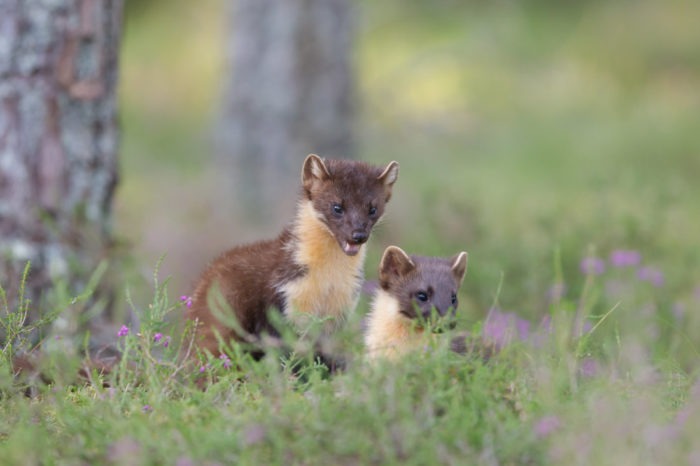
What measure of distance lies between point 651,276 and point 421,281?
11.0 ft

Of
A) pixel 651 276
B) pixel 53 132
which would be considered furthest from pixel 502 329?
pixel 53 132

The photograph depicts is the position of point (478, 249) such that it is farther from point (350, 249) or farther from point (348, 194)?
point (350, 249)

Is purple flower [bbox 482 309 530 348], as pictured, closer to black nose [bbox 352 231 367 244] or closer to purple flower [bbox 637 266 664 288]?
black nose [bbox 352 231 367 244]

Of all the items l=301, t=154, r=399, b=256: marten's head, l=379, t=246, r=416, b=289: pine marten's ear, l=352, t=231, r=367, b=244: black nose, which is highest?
l=301, t=154, r=399, b=256: marten's head

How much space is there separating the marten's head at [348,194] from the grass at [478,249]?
77cm

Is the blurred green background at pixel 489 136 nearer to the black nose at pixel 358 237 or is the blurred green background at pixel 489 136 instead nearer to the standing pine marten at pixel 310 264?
the standing pine marten at pixel 310 264

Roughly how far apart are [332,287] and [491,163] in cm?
1305

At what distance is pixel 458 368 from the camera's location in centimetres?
473

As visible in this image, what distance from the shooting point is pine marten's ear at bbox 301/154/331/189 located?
20.1ft

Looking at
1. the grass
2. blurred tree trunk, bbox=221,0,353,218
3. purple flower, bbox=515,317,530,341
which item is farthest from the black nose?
blurred tree trunk, bbox=221,0,353,218

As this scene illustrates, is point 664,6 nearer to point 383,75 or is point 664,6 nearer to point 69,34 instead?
point 383,75

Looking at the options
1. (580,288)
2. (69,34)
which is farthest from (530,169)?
(69,34)

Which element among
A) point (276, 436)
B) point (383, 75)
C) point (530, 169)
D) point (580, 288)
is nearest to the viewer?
point (276, 436)

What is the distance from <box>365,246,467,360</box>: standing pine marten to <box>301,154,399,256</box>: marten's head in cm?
22
